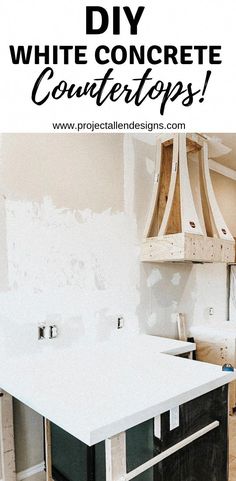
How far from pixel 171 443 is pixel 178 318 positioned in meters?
1.94

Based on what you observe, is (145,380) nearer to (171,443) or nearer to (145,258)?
(171,443)

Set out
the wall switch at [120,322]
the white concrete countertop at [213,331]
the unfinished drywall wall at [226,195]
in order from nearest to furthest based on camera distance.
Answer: the wall switch at [120,322]
the white concrete countertop at [213,331]
the unfinished drywall wall at [226,195]

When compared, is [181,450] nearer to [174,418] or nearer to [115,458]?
[174,418]

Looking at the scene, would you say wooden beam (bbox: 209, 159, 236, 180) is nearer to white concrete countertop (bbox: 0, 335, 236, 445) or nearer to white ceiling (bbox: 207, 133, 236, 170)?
white ceiling (bbox: 207, 133, 236, 170)

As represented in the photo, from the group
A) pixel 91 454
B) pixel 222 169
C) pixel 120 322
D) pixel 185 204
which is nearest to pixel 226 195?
pixel 222 169

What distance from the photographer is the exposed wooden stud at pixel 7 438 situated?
1.74 metres

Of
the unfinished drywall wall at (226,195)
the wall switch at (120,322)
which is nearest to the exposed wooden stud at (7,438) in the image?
the wall switch at (120,322)

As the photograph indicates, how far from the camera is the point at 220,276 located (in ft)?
12.7

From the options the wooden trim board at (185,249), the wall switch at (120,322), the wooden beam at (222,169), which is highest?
the wooden beam at (222,169)

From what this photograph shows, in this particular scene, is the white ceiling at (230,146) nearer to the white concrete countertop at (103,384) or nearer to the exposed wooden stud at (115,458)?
the white concrete countertop at (103,384)

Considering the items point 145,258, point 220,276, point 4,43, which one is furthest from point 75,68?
point 220,276

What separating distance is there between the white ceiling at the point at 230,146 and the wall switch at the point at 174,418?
8.36 ft

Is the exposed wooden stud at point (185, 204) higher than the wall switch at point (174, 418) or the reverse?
higher

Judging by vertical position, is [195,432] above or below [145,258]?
below
